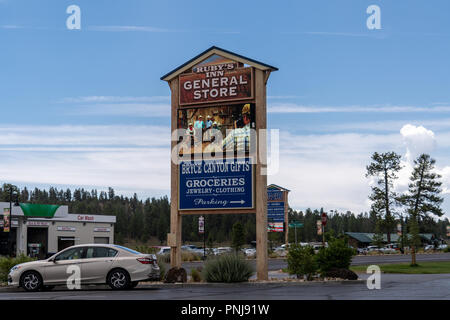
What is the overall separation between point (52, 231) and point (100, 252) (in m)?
55.5

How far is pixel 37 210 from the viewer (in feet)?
217

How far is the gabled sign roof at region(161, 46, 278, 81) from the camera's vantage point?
22859 mm

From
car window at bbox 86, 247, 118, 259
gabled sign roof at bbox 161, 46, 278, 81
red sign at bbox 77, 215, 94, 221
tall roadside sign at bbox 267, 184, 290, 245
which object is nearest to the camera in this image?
car window at bbox 86, 247, 118, 259

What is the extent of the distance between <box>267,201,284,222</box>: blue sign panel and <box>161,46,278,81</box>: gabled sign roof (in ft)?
104

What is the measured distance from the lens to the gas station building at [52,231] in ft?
217

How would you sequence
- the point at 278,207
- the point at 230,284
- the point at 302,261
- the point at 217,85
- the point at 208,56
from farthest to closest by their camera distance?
the point at 278,207 < the point at 208,56 < the point at 217,85 < the point at 302,261 < the point at 230,284

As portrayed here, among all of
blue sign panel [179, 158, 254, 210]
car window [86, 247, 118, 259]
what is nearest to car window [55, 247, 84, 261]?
car window [86, 247, 118, 259]

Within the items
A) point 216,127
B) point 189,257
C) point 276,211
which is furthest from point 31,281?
point 276,211

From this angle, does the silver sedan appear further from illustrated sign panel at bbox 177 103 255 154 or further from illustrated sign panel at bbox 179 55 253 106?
illustrated sign panel at bbox 179 55 253 106

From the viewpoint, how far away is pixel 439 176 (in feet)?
262

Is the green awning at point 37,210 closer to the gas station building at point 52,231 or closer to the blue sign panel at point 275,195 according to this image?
the gas station building at point 52,231

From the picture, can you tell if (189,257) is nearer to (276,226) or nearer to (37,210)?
(276,226)
